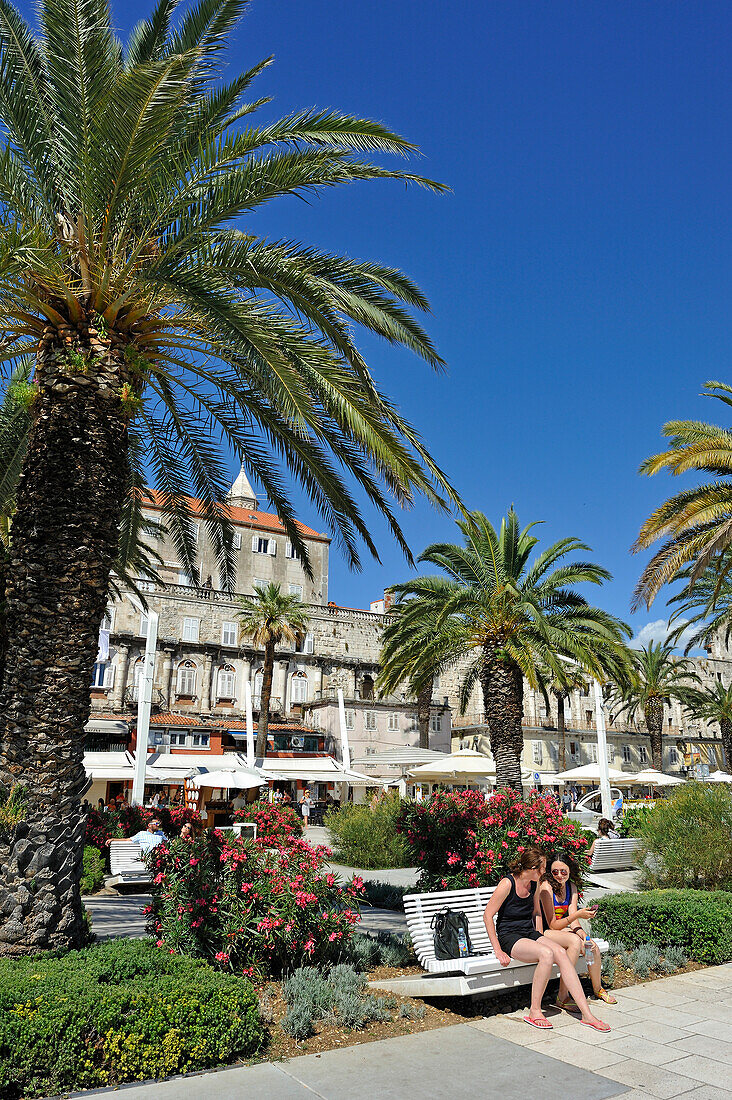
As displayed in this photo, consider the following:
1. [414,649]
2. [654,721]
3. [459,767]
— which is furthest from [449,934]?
[654,721]

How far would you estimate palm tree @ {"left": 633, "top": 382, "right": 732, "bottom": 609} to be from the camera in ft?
47.6

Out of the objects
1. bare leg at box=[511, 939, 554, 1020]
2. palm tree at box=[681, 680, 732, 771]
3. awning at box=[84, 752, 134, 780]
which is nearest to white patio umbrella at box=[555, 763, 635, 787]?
palm tree at box=[681, 680, 732, 771]

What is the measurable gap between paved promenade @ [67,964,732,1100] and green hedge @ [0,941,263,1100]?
145mm

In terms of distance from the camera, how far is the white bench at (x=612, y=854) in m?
17.1

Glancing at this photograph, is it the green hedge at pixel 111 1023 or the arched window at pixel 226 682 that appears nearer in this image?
the green hedge at pixel 111 1023

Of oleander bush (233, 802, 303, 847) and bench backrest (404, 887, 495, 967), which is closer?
bench backrest (404, 887, 495, 967)

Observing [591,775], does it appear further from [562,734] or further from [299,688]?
[299,688]

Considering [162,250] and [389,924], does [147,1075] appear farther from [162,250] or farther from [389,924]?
[162,250]

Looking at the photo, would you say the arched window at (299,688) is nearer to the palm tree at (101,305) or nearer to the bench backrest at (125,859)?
the bench backrest at (125,859)

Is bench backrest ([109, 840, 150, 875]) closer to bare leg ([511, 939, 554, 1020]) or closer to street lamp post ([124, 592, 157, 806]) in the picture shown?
street lamp post ([124, 592, 157, 806])

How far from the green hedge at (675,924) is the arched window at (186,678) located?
112 feet

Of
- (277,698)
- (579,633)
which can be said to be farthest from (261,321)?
(277,698)

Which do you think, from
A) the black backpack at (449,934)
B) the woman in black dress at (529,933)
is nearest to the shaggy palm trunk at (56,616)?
the black backpack at (449,934)

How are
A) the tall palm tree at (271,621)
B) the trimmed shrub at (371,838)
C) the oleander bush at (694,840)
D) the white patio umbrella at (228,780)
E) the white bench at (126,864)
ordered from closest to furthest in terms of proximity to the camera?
the oleander bush at (694,840)
the white bench at (126,864)
the trimmed shrub at (371,838)
the white patio umbrella at (228,780)
the tall palm tree at (271,621)
